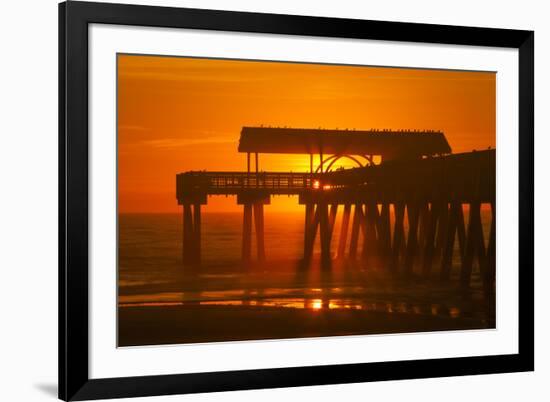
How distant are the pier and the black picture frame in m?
0.34

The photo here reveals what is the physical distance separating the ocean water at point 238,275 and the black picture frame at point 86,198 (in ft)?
0.99

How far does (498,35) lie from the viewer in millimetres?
5758

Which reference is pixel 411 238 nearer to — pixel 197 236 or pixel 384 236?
pixel 384 236

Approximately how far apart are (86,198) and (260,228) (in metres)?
1.02

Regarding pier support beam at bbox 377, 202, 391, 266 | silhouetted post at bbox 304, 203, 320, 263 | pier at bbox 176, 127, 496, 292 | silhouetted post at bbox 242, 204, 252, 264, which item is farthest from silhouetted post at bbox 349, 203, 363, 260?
silhouetted post at bbox 242, 204, 252, 264

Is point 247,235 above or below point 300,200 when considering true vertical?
below

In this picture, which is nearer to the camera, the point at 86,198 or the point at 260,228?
the point at 86,198

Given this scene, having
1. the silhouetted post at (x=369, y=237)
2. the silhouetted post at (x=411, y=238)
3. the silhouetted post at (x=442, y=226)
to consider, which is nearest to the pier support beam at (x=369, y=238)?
the silhouetted post at (x=369, y=237)

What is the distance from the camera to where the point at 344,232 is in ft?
18.1

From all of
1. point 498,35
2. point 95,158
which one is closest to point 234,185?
point 95,158

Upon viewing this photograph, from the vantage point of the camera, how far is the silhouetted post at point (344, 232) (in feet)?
17.9

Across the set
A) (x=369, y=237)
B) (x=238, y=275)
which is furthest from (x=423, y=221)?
(x=238, y=275)

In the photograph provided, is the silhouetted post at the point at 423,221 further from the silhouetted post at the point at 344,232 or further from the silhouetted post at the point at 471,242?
the silhouetted post at the point at 344,232

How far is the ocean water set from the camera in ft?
16.7
